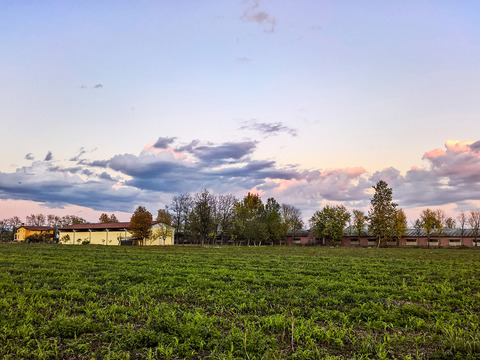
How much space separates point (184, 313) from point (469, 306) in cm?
1041

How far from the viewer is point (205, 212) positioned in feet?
222

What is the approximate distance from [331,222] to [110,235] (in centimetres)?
6181

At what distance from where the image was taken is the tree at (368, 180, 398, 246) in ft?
268

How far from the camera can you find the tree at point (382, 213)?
81562 millimetres

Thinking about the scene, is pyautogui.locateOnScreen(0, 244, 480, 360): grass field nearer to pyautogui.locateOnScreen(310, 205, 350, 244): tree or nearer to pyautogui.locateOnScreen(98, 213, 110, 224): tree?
pyautogui.locateOnScreen(310, 205, 350, 244): tree

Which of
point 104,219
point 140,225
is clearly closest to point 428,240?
point 140,225

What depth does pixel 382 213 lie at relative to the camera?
3226 inches

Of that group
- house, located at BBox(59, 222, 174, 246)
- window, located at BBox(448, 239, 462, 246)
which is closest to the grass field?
house, located at BBox(59, 222, 174, 246)

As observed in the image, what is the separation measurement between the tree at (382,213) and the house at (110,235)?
54666mm

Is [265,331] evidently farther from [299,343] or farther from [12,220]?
[12,220]

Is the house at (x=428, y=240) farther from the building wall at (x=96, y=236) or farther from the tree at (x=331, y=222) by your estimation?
the building wall at (x=96, y=236)

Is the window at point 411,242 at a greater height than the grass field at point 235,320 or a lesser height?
lesser

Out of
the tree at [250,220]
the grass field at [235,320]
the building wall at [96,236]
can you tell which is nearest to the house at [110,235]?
the building wall at [96,236]

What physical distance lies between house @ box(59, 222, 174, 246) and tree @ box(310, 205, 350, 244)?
141 feet
